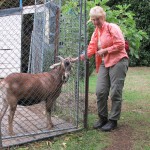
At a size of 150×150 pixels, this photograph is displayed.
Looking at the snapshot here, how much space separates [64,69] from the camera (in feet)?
19.9

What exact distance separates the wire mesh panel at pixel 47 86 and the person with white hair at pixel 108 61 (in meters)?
0.28

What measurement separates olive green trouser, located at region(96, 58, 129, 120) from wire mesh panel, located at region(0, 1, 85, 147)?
31 centimetres

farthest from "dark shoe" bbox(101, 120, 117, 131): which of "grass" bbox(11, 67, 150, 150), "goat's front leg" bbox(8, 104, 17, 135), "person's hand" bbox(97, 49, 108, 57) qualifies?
"goat's front leg" bbox(8, 104, 17, 135)

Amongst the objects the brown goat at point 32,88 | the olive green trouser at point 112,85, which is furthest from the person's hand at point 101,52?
the brown goat at point 32,88

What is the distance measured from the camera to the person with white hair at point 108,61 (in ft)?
18.7

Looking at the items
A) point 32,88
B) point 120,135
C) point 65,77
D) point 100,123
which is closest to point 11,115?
point 32,88

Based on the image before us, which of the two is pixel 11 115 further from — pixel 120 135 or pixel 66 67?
pixel 120 135

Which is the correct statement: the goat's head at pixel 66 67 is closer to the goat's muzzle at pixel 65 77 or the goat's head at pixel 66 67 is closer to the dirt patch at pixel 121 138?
the goat's muzzle at pixel 65 77

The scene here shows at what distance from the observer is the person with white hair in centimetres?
571

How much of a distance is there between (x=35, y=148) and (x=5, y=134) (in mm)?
657

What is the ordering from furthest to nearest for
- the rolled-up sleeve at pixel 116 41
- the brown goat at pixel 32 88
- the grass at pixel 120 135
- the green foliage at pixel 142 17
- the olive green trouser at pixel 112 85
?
the green foliage at pixel 142 17 < the olive green trouser at pixel 112 85 < the rolled-up sleeve at pixel 116 41 < the brown goat at pixel 32 88 < the grass at pixel 120 135

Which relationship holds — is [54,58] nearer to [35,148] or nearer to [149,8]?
[35,148]

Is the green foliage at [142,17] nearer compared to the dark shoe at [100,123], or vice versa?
the dark shoe at [100,123]

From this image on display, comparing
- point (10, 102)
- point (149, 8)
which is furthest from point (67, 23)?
point (149, 8)
